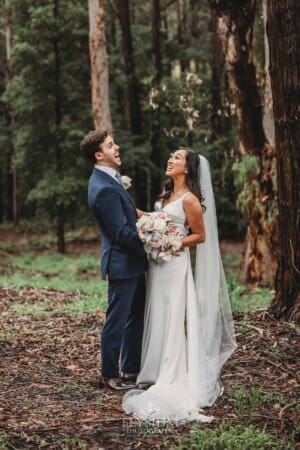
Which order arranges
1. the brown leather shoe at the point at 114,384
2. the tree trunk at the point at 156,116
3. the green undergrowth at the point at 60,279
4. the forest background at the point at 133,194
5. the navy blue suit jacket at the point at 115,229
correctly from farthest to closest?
1. the tree trunk at the point at 156,116
2. the green undergrowth at the point at 60,279
3. the brown leather shoe at the point at 114,384
4. the navy blue suit jacket at the point at 115,229
5. the forest background at the point at 133,194

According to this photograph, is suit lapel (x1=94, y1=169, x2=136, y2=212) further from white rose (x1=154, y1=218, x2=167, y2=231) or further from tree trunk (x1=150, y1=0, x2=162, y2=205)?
tree trunk (x1=150, y1=0, x2=162, y2=205)

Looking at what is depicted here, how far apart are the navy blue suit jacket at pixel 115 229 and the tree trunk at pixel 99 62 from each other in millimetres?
9538

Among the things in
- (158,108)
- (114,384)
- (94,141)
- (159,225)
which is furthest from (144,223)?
(158,108)

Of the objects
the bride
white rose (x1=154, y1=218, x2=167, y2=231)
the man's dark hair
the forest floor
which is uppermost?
the man's dark hair

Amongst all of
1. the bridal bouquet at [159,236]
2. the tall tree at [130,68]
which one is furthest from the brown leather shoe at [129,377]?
the tall tree at [130,68]

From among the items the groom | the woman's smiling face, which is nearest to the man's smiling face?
the groom

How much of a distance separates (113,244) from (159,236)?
0.43 m

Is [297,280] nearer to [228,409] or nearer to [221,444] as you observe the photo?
[228,409]

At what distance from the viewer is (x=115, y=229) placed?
5695 millimetres

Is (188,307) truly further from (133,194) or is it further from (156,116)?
(133,194)

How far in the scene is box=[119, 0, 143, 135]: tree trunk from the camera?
962 inches

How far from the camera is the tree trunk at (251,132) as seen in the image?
11930mm

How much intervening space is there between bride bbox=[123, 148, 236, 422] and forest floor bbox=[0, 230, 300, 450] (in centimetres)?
30

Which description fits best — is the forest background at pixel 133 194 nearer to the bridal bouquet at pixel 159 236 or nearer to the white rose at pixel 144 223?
the bridal bouquet at pixel 159 236
